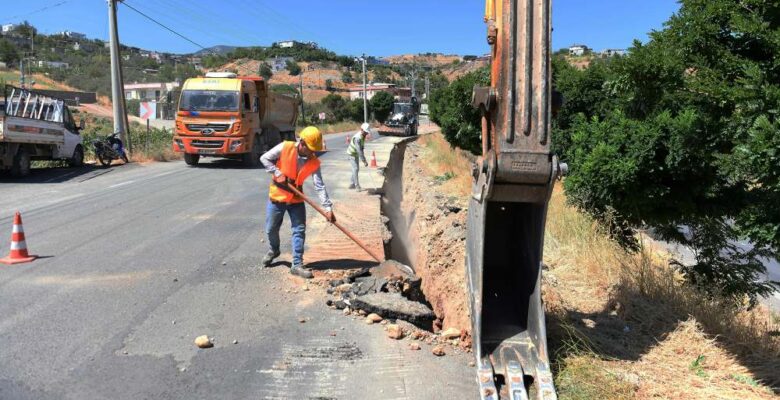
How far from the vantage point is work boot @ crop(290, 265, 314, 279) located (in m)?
6.76

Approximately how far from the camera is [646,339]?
489 centimetres

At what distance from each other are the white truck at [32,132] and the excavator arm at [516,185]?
48.4 ft

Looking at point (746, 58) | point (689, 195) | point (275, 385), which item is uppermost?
point (746, 58)

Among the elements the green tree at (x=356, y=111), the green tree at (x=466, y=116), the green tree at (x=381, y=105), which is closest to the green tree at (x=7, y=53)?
the green tree at (x=356, y=111)

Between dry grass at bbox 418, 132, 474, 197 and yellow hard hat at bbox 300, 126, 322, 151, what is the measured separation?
26.5ft

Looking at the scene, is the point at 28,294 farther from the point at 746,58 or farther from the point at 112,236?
the point at 746,58

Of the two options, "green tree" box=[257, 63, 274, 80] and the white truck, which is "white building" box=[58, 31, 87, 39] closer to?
"green tree" box=[257, 63, 274, 80]

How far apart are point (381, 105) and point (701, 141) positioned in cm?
6882

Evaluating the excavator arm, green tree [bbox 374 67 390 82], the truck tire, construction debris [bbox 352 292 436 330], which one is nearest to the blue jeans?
construction debris [bbox 352 292 436 330]

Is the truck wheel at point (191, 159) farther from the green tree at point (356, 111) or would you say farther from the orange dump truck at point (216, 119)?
the green tree at point (356, 111)

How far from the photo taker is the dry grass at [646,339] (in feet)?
13.3

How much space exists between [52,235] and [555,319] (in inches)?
289

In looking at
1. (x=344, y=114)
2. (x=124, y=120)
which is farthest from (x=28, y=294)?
(x=344, y=114)

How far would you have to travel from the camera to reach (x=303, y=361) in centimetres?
455
